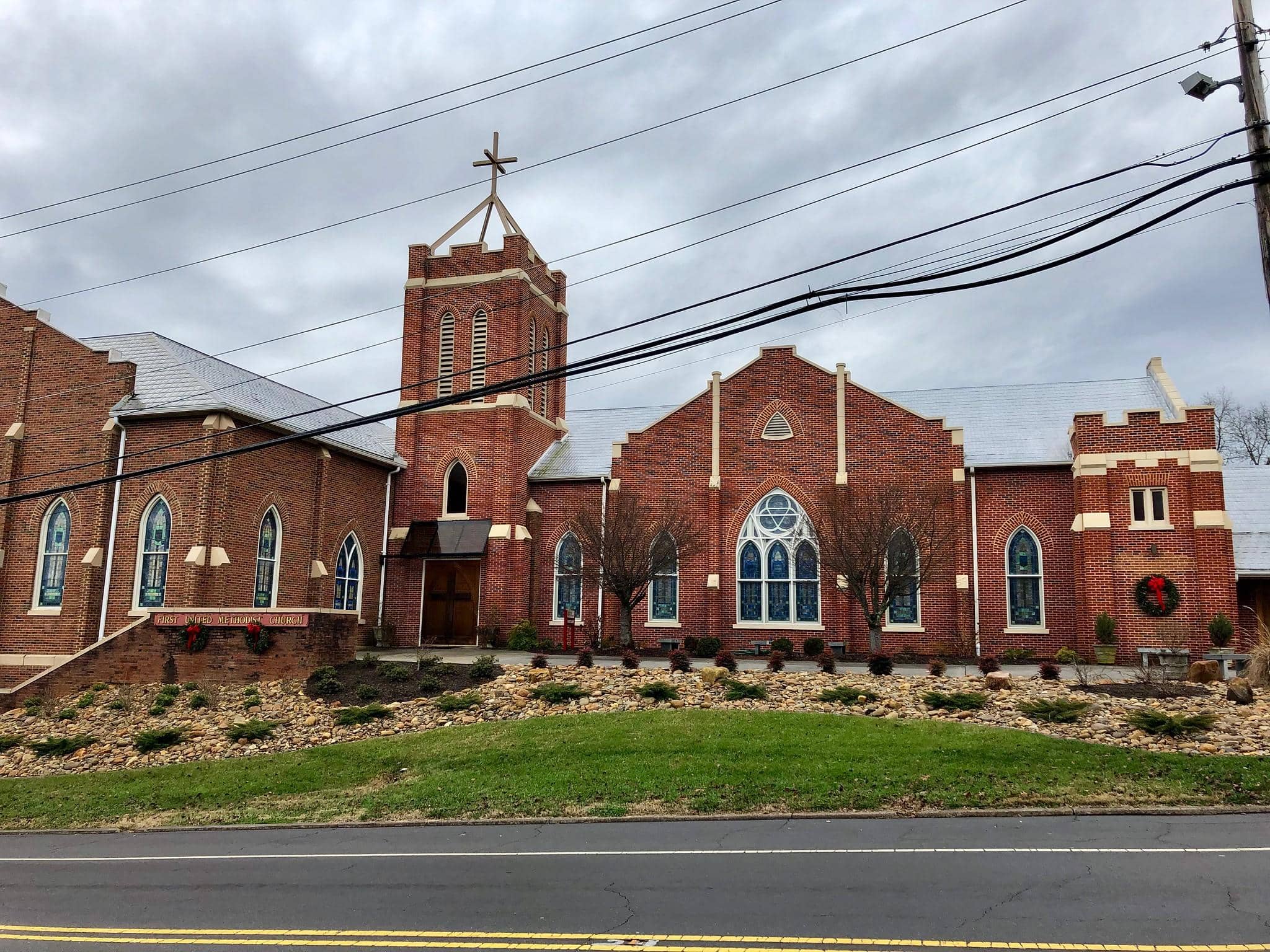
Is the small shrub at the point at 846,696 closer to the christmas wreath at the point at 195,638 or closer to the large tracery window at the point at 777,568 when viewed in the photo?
the large tracery window at the point at 777,568

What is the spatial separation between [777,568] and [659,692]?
1118 cm

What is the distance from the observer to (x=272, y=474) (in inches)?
977

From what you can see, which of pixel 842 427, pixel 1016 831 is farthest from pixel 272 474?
pixel 1016 831

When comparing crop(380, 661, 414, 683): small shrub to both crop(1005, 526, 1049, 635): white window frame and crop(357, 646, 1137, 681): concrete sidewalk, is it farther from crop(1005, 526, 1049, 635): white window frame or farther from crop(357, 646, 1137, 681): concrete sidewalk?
crop(1005, 526, 1049, 635): white window frame

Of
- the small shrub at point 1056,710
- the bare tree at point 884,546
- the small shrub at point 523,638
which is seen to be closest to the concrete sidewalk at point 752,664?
the small shrub at point 523,638

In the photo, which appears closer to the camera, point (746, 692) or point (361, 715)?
point (361, 715)

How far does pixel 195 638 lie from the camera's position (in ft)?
65.4

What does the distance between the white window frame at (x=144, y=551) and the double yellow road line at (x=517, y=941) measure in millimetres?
16364

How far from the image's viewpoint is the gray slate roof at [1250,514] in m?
25.1

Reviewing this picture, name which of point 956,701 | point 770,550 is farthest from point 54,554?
point 956,701

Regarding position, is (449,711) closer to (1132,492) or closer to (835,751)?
(835,751)

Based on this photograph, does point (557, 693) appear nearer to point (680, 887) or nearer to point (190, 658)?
point (190, 658)

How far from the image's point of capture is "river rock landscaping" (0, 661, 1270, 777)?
561 inches

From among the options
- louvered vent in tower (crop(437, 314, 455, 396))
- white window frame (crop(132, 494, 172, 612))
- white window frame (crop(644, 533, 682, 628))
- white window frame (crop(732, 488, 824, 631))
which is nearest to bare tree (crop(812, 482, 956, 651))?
white window frame (crop(732, 488, 824, 631))
